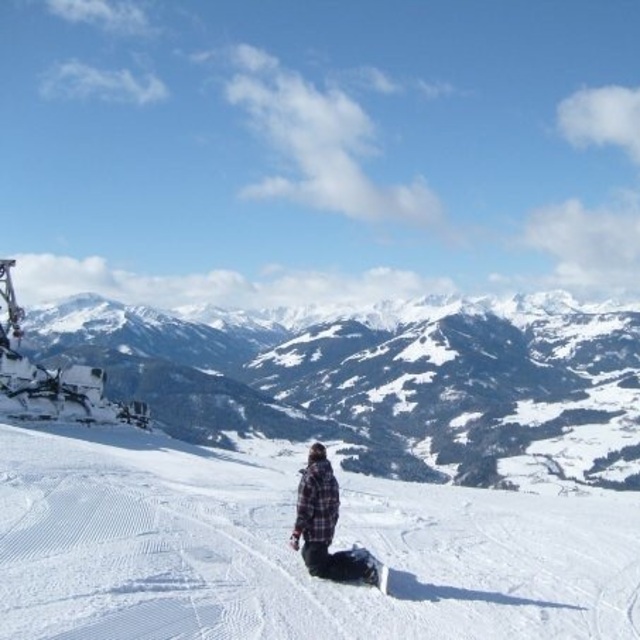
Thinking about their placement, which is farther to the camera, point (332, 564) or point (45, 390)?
point (45, 390)

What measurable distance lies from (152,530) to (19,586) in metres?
3.61

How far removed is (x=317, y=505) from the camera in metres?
10.0

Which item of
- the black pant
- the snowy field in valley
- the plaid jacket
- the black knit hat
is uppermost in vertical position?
the black knit hat

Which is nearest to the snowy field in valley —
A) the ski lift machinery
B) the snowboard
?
the snowboard

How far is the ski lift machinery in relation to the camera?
31464mm

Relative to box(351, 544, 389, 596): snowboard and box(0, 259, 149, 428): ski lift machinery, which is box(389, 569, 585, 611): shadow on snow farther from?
box(0, 259, 149, 428): ski lift machinery

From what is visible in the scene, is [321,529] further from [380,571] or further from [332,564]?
[380,571]

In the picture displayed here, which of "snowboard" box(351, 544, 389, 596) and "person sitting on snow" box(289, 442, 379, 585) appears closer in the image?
"snowboard" box(351, 544, 389, 596)

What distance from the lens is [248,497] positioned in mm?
16734

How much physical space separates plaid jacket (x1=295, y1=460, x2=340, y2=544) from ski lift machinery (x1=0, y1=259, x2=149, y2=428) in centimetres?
2369

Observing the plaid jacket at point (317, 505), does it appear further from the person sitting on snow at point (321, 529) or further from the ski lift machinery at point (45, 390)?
the ski lift machinery at point (45, 390)

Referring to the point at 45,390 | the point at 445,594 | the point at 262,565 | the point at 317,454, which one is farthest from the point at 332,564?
the point at 45,390

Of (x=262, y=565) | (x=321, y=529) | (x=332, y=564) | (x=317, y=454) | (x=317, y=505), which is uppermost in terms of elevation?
(x=317, y=454)

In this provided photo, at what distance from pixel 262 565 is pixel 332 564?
1.15 meters
